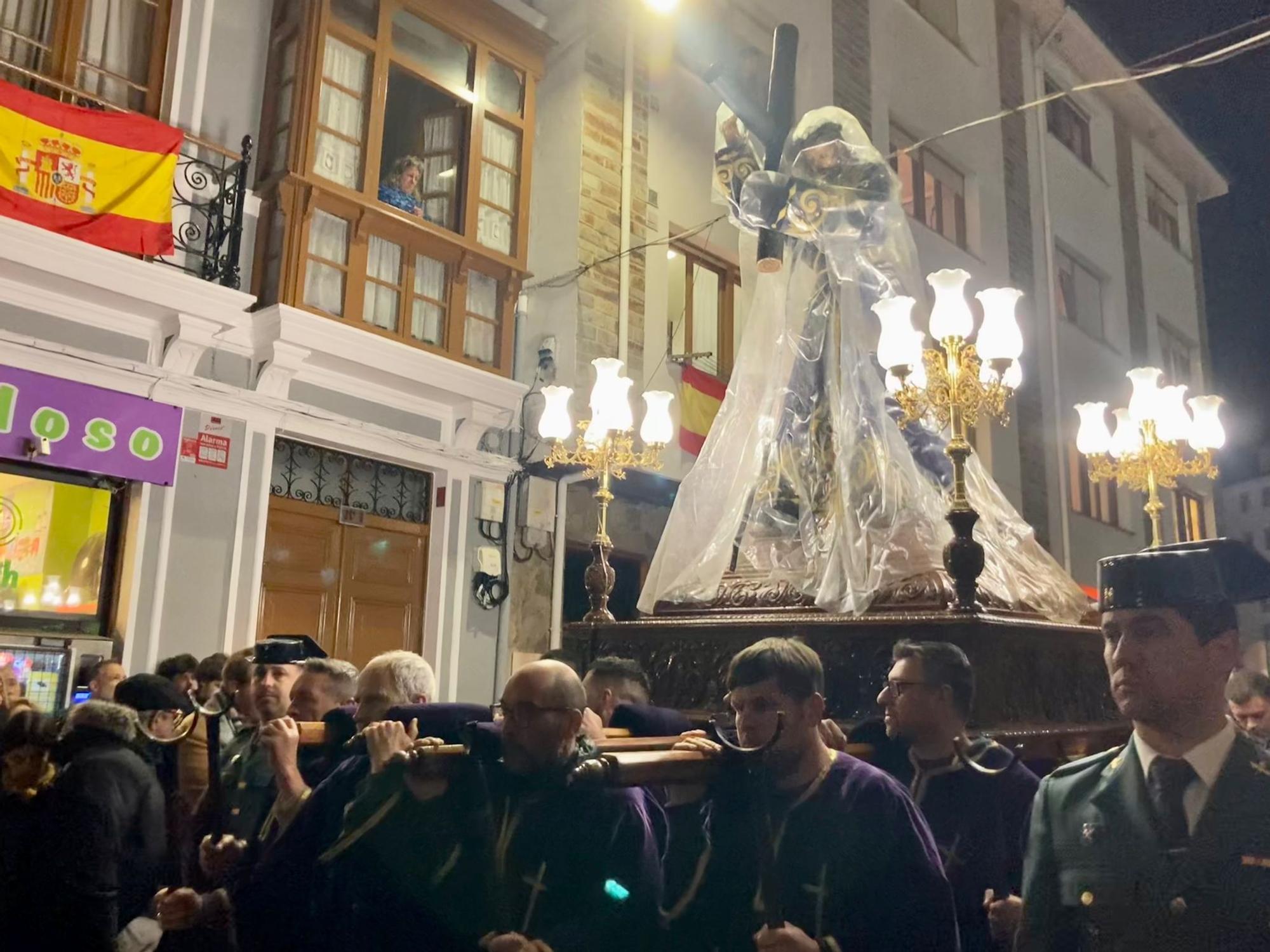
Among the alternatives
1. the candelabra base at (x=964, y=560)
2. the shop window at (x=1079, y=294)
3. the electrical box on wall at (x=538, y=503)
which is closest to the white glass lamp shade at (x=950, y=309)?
the candelabra base at (x=964, y=560)

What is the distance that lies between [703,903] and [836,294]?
361cm

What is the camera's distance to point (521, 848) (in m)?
2.26

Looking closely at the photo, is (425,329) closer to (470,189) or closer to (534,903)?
(470,189)

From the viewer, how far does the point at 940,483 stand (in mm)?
5223

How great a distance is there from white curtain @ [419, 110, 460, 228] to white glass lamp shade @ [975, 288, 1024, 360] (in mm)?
5257

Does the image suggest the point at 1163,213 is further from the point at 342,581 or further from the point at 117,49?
the point at 117,49

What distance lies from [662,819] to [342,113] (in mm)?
7065

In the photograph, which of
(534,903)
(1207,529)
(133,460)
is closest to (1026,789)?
(534,903)

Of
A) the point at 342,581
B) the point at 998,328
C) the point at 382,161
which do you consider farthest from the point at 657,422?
the point at 382,161

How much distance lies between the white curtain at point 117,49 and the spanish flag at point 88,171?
647mm

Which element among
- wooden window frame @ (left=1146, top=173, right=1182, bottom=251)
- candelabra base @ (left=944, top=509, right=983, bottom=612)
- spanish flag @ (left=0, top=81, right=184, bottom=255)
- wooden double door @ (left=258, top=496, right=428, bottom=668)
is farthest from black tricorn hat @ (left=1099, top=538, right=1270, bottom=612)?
wooden window frame @ (left=1146, top=173, right=1182, bottom=251)

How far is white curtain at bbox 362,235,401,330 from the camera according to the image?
813cm

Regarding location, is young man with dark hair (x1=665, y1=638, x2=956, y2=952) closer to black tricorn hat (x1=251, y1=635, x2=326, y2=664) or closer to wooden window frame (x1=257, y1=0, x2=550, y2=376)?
black tricorn hat (x1=251, y1=635, x2=326, y2=664)

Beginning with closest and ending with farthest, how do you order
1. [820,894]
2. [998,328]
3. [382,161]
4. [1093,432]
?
[820,894] → [998,328] → [1093,432] → [382,161]
